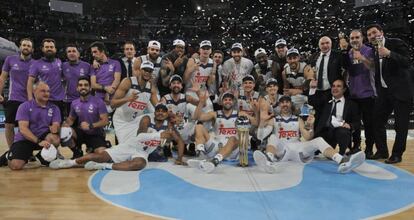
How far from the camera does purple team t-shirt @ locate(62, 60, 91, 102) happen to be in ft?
19.5

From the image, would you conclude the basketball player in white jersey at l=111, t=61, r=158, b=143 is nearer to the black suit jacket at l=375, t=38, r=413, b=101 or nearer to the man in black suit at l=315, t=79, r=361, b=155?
the man in black suit at l=315, t=79, r=361, b=155

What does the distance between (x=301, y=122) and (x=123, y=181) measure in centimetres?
259

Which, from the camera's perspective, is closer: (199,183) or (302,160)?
(199,183)

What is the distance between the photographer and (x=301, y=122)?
5.42 metres

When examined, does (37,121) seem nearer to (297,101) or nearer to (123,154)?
(123,154)

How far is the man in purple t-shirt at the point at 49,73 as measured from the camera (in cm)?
547

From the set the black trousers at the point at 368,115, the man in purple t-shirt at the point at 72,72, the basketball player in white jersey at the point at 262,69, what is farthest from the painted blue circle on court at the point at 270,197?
the basketball player in white jersey at the point at 262,69

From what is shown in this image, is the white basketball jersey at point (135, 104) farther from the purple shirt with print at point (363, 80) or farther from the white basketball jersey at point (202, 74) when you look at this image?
the purple shirt with print at point (363, 80)

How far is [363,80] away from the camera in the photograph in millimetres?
5504

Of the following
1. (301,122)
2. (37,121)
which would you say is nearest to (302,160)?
(301,122)

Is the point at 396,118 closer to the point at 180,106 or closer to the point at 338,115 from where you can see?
the point at 338,115

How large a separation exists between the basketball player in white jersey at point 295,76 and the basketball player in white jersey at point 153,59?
198 centimetres

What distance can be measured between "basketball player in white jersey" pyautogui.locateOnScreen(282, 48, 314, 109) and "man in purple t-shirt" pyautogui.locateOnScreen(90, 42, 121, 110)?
2.61 metres

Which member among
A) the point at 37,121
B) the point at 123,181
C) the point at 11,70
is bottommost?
the point at 123,181
